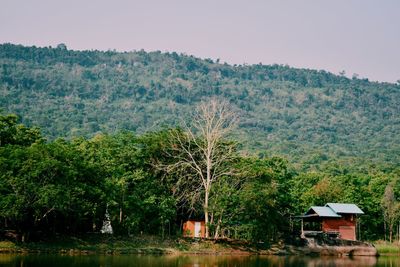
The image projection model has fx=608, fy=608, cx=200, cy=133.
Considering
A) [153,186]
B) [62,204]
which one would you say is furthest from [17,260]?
[153,186]

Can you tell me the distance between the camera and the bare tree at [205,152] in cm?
4638

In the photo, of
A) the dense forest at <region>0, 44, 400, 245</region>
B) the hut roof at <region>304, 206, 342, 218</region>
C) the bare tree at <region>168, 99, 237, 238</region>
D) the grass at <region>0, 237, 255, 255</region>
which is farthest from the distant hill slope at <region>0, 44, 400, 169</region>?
the grass at <region>0, 237, 255, 255</region>

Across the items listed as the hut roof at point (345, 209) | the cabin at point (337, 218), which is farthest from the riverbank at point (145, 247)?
the hut roof at point (345, 209)

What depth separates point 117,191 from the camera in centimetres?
4462

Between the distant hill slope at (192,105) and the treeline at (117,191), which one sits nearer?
the treeline at (117,191)

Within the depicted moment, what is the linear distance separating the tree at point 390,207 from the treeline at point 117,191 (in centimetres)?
1100

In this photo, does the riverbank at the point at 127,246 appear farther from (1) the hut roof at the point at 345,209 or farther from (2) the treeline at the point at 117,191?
(1) the hut roof at the point at 345,209

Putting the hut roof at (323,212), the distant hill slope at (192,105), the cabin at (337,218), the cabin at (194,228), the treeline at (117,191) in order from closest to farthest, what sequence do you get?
1. the treeline at (117,191)
2. the cabin at (194,228)
3. the hut roof at (323,212)
4. the cabin at (337,218)
5. the distant hill slope at (192,105)

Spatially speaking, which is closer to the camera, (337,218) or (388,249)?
(388,249)

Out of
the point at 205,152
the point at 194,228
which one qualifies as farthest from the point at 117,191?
the point at 194,228

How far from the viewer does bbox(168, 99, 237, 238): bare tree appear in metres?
46.4

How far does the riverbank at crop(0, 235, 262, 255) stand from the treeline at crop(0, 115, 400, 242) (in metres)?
1.35

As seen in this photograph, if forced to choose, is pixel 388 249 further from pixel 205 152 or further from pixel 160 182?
pixel 160 182

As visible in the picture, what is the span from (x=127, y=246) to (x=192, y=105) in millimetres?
127832
